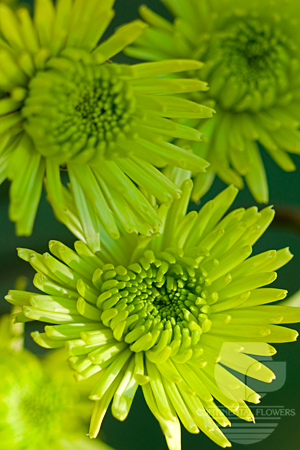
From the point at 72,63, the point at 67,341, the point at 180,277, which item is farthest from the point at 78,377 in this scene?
the point at 72,63

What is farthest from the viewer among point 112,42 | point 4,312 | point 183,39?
point 4,312

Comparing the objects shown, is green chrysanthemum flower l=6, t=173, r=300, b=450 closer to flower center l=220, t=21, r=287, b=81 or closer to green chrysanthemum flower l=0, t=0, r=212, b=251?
green chrysanthemum flower l=0, t=0, r=212, b=251

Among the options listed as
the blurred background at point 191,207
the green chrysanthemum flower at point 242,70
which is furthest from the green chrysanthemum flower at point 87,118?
the blurred background at point 191,207

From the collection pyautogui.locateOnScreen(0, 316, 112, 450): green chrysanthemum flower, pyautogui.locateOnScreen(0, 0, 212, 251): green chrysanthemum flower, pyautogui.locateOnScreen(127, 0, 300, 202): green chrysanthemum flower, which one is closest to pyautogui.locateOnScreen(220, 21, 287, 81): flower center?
pyautogui.locateOnScreen(127, 0, 300, 202): green chrysanthemum flower

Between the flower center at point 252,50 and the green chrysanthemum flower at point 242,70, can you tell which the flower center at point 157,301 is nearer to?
the green chrysanthemum flower at point 242,70

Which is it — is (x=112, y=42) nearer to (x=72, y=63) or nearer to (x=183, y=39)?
(x=72, y=63)

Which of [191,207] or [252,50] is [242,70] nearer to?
[252,50]
